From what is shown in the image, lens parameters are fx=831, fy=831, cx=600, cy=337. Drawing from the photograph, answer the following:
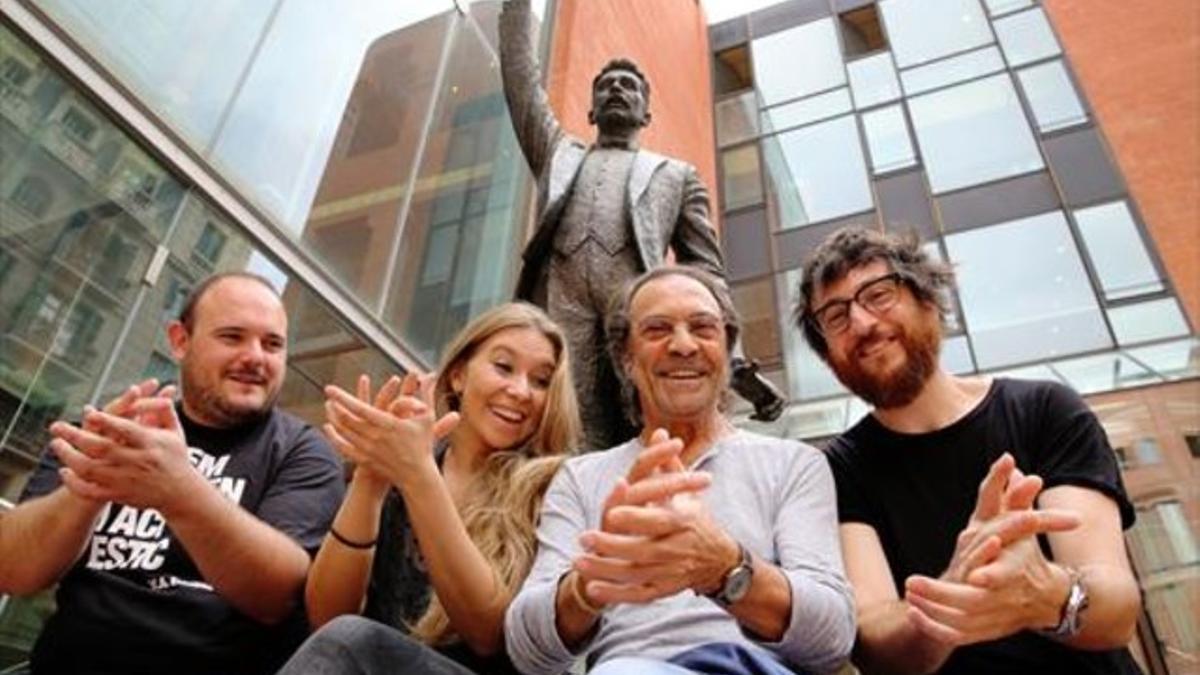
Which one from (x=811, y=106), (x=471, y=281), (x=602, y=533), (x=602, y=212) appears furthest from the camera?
(x=811, y=106)

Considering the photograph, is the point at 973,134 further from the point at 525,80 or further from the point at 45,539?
the point at 45,539

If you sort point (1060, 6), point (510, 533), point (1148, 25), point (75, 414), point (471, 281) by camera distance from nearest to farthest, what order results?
point (510, 533)
point (75, 414)
point (471, 281)
point (1148, 25)
point (1060, 6)

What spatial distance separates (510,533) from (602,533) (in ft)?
1.79

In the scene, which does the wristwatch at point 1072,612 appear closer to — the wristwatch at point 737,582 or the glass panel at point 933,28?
the wristwatch at point 737,582

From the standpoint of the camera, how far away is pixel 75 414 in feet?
11.3

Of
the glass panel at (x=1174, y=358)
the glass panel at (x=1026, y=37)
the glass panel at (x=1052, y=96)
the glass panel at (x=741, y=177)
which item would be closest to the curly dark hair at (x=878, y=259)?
the glass panel at (x=1174, y=358)

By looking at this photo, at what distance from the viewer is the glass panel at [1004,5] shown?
42.7 feet

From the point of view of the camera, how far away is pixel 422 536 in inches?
58.6

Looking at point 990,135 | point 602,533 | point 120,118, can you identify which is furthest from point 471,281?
point 990,135

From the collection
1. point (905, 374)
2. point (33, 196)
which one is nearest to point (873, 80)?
point (33, 196)

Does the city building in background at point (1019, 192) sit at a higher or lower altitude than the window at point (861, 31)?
lower

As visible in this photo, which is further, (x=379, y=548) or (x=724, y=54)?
(x=724, y=54)

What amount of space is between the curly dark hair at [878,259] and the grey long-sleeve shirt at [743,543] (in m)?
0.47

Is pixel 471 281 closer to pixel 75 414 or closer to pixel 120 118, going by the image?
pixel 120 118
